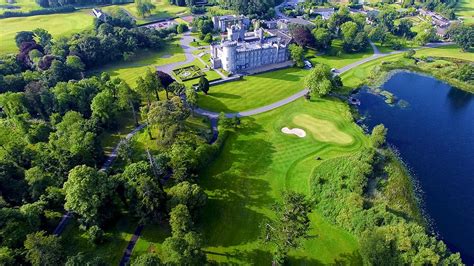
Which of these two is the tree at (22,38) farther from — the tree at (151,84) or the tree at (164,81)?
→ the tree at (151,84)

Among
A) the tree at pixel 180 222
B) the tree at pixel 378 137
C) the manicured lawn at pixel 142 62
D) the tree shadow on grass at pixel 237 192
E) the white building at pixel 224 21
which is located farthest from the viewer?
the white building at pixel 224 21

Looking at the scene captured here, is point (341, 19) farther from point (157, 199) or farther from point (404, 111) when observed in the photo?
point (157, 199)

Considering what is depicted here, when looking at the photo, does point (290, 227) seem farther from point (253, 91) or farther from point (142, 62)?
point (142, 62)

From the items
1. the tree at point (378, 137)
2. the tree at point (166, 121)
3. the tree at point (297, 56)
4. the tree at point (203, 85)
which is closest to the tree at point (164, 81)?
the tree at point (203, 85)

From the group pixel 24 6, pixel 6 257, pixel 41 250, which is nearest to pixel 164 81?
pixel 41 250

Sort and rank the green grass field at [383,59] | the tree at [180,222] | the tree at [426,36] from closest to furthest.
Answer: the tree at [180,222], the green grass field at [383,59], the tree at [426,36]

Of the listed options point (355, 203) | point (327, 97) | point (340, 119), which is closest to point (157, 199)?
point (355, 203)

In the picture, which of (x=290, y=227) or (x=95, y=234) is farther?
(x=95, y=234)
